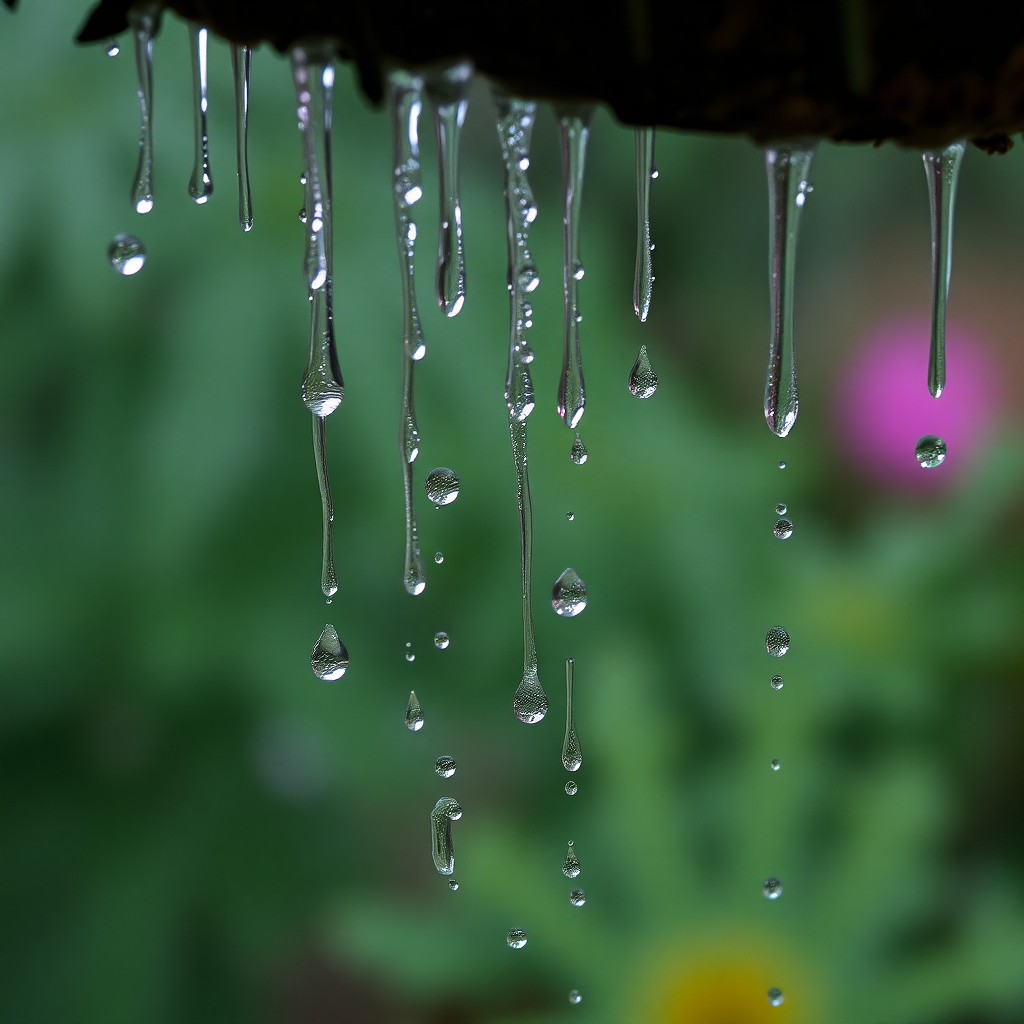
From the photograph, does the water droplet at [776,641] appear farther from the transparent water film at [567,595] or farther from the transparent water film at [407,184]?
the transparent water film at [407,184]

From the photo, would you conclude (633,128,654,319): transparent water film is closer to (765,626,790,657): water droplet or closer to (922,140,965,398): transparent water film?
(922,140,965,398): transparent water film

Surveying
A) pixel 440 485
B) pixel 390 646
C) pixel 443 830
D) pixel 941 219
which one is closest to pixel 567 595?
pixel 440 485

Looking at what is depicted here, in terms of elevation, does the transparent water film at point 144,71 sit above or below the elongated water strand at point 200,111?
below

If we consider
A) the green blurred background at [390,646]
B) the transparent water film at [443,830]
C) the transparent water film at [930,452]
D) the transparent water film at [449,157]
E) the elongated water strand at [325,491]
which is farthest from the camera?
the green blurred background at [390,646]

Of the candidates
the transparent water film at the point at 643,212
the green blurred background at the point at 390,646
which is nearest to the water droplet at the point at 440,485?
the transparent water film at the point at 643,212

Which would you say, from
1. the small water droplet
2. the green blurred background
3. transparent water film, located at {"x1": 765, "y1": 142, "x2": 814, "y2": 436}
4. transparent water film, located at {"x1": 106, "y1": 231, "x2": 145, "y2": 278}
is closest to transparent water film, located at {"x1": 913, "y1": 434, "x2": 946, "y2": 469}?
the small water droplet

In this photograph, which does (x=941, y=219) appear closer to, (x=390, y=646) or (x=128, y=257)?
(x=128, y=257)

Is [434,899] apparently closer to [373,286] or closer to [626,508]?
[626,508]
